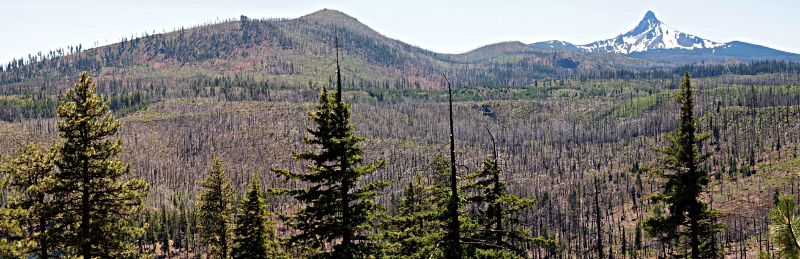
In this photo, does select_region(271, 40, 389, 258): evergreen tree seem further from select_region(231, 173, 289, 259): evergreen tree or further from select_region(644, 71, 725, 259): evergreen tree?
select_region(644, 71, 725, 259): evergreen tree

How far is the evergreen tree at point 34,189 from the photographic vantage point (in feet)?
72.9

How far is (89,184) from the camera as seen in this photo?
22594 mm

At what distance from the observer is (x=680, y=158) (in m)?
25.6

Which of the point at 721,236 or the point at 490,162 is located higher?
the point at 490,162

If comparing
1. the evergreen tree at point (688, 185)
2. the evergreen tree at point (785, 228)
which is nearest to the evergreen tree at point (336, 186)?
the evergreen tree at point (785, 228)

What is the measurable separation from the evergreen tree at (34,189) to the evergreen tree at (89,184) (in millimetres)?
513

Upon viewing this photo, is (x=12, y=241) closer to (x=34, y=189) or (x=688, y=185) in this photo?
(x=34, y=189)

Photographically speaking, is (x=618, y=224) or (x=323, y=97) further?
(x=618, y=224)

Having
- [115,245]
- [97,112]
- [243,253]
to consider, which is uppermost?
[97,112]

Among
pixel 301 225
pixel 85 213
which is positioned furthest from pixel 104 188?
pixel 301 225

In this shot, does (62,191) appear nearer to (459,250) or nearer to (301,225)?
(301,225)

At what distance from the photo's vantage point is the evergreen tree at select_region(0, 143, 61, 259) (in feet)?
72.9

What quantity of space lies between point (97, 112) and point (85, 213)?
13.7ft

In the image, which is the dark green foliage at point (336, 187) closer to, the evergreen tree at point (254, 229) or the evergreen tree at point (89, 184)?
the evergreen tree at point (89, 184)
